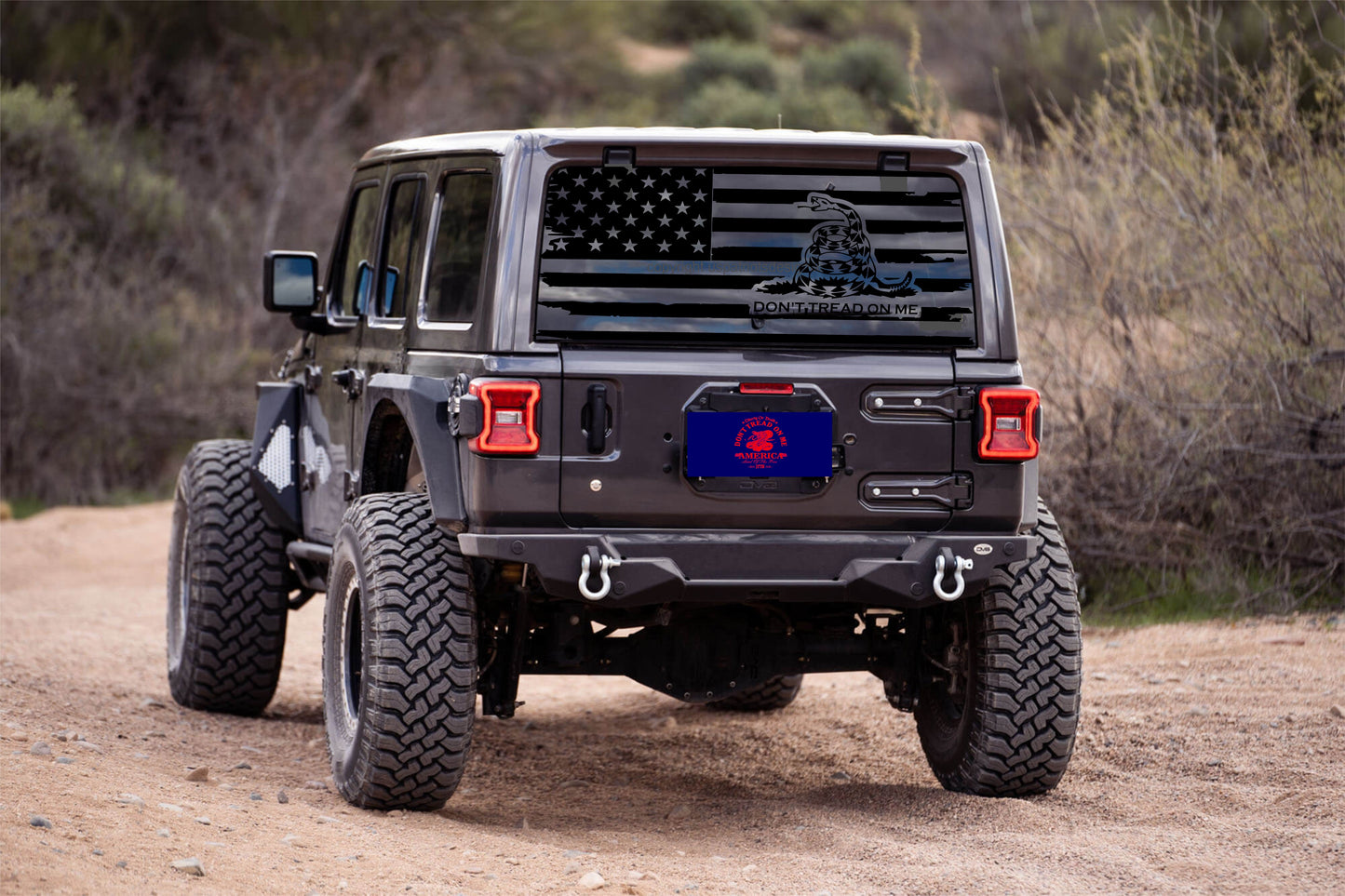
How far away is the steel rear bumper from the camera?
457cm

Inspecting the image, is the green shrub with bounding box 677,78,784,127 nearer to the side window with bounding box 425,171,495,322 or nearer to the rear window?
the side window with bounding box 425,171,495,322

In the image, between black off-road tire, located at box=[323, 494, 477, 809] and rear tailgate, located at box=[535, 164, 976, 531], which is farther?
black off-road tire, located at box=[323, 494, 477, 809]

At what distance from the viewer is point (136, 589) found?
12.0 meters

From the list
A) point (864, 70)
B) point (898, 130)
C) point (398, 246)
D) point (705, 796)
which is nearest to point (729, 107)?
point (864, 70)

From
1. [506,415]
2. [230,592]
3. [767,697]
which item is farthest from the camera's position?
[767,697]

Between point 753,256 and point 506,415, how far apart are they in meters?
0.84

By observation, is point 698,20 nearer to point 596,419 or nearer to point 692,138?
point 692,138

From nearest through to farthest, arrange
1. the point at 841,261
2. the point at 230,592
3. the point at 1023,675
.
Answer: the point at 841,261
the point at 1023,675
the point at 230,592

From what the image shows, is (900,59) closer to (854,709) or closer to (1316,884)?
(854,709)

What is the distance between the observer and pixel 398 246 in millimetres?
5773

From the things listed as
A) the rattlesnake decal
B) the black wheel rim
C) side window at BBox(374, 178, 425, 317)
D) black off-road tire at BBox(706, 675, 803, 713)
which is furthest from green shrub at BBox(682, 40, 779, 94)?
the rattlesnake decal

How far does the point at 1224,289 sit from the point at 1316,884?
18.1ft

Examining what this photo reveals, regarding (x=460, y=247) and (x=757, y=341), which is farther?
(x=460, y=247)

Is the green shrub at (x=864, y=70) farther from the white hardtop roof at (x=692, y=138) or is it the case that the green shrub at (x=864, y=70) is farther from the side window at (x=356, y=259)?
the white hardtop roof at (x=692, y=138)
